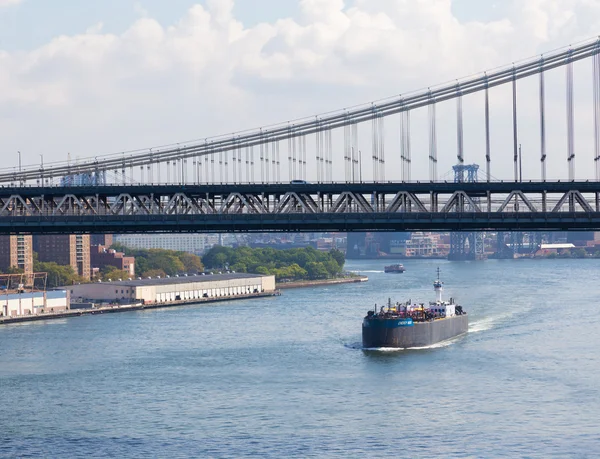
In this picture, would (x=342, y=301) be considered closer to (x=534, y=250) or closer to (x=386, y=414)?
(x=386, y=414)

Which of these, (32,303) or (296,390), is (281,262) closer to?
(32,303)

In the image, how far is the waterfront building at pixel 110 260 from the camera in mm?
114375

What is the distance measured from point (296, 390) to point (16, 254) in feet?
227

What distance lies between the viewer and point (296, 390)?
36.3 meters

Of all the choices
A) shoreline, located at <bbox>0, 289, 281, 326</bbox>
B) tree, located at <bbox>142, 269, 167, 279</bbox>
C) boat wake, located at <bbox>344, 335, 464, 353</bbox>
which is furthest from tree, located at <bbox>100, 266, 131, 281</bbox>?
boat wake, located at <bbox>344, 335, 464, 353</bbox>

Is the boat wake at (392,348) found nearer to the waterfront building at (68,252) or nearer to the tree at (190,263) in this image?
the waterfront building at (68,252)

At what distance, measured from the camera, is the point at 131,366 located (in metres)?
42.7

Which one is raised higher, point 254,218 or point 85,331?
point 254,218

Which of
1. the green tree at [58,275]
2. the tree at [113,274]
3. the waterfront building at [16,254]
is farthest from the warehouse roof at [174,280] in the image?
the waterfront building at [16,254]

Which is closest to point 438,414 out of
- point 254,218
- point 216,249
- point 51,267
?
point 254,218

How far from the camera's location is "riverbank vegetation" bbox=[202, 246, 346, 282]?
113938mm

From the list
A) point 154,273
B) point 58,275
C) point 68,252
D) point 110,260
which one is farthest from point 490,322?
point 110,260

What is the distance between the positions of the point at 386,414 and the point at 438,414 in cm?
136

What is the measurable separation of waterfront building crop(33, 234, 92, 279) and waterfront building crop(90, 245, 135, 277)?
3.44 m
